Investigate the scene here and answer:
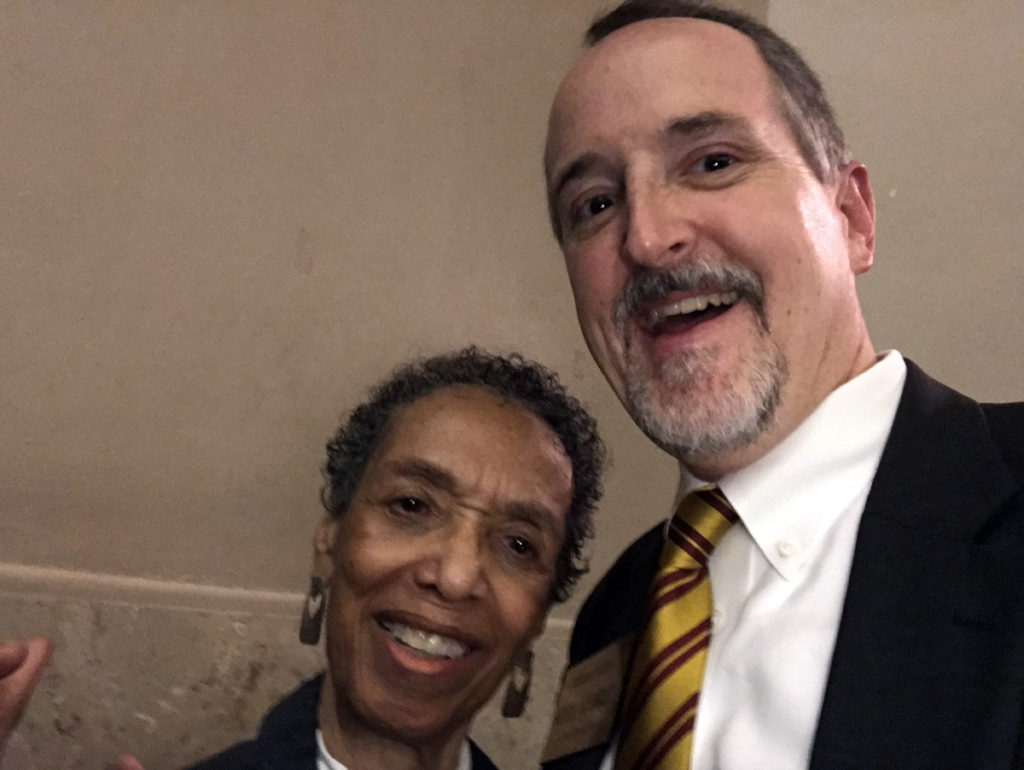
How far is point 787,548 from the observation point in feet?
2.23

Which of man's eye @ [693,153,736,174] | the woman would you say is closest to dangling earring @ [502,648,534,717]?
the woman

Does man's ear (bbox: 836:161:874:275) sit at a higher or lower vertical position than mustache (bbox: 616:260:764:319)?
higher

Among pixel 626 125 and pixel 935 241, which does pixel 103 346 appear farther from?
pixel 935 241

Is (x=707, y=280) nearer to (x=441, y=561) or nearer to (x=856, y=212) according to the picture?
(x=856, y=212)

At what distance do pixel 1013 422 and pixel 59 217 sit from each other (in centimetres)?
114

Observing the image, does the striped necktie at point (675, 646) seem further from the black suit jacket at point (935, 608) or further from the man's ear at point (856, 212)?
the man's ear at point (856, 212)

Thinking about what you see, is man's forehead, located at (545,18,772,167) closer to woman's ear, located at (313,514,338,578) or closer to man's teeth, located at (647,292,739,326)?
man's teeth, located at (647,292,739,326)

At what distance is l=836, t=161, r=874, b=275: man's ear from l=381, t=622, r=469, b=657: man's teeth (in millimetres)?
580

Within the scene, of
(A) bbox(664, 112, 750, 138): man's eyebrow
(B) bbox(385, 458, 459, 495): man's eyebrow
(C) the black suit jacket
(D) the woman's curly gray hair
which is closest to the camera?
(C) the black suit jacket

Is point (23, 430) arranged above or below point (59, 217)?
below

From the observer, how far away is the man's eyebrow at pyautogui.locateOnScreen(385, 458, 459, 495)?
0.89 metres

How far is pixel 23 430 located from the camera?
1039 mm

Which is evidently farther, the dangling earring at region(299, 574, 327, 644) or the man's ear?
the dangling earring at region(299, 574, 327, 644)

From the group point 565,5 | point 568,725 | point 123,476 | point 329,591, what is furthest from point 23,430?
point 565,5
